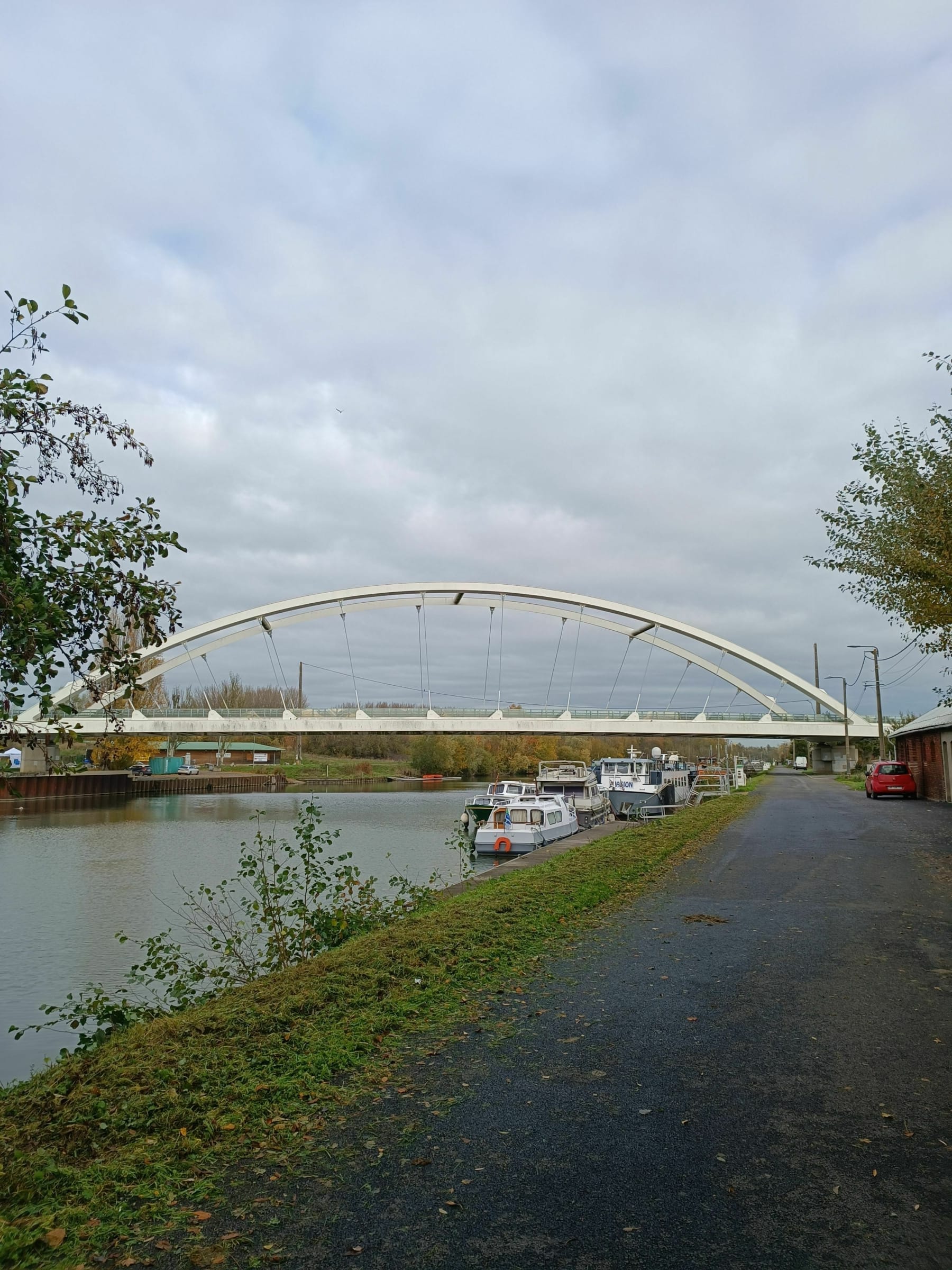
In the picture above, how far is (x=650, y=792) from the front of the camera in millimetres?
37375

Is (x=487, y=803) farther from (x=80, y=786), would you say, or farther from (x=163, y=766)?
(x=163, y=766)

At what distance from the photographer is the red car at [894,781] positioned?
33438 mm

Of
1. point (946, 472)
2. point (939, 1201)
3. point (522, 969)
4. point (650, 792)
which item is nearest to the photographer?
point (939, 1201)

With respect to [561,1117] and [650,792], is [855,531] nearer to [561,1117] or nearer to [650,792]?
[561,1117]

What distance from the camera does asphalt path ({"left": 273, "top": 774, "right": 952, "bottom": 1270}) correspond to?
332cm

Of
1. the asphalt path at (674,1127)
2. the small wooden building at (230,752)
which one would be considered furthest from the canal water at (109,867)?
the small wooden building at (230,752)

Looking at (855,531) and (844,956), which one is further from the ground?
(855,531)

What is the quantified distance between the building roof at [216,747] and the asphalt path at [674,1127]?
→ 347 ft

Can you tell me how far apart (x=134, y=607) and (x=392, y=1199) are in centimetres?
299

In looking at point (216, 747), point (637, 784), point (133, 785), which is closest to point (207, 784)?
point (133, 785)

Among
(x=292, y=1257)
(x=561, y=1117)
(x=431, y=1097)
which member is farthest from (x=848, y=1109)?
(x=292, y=1257)

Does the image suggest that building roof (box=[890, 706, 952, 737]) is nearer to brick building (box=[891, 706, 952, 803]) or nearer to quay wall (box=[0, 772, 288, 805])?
brick building (box=[891, 706, 952, 803])

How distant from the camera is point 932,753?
32906 mm

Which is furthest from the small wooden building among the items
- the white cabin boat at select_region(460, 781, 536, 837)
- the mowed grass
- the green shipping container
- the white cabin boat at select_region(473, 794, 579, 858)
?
the mowed grass
